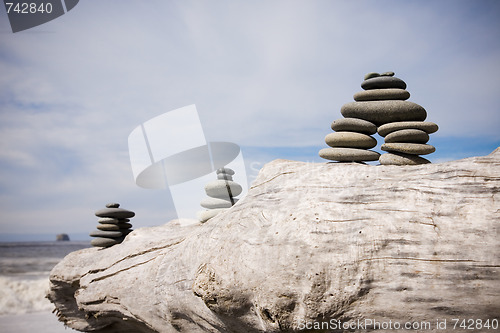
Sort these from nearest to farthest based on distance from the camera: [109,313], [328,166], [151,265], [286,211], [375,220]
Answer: [375,220] < [286,211] < [328,166] < [151,265] < [109,313]

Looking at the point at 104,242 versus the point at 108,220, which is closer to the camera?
→ the point at 104,242

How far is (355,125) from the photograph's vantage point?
12.1ft

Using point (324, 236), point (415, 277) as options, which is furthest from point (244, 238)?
point (415, 277)

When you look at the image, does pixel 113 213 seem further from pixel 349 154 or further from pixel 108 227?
pixel 349 154

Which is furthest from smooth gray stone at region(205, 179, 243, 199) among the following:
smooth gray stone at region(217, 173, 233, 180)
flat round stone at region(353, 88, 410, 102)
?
flat round stone at region(353, 88, 410, 102)

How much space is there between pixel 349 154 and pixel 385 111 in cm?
64

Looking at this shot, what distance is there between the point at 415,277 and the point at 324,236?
26.1 inches

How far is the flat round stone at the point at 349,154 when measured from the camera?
3.58 metres

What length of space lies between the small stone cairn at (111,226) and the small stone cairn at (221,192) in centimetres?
186

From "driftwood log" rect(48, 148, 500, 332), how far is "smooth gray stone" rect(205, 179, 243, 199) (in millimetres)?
1960

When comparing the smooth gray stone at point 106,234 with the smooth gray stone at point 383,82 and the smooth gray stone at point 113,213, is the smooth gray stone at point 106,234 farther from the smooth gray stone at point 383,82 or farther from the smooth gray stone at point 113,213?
the smooth gray stone at point 383,82

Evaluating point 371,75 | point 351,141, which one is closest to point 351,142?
point 351,141

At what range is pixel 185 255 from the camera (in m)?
3.60

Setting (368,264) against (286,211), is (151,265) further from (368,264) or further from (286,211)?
(368,264)
